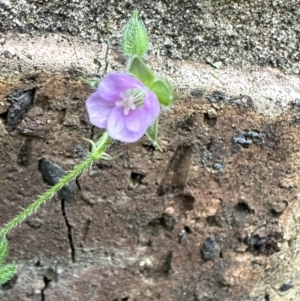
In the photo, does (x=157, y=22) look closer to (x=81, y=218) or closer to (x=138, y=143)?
(x=138, y=143)

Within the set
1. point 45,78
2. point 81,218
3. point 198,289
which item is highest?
point 45,78

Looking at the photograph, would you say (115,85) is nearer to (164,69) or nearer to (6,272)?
(164,69)

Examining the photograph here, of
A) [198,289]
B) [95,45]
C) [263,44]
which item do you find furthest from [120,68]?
[198,289]

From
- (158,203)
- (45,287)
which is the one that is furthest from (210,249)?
(45,287)

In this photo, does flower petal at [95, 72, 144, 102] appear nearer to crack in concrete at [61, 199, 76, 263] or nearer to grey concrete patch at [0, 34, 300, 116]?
grey concrete patch at [0, 34, 300, 116]

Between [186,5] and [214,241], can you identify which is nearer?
[186,5]
